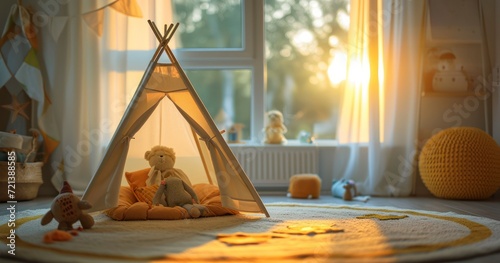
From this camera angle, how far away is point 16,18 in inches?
173

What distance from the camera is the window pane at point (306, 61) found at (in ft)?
16.0

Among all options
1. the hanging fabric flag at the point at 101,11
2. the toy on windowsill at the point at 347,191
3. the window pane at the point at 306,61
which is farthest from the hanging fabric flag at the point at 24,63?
the toy on windowsill at the point at 347,191

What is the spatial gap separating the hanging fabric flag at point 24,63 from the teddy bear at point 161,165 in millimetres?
1288

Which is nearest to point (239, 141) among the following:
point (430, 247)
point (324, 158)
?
point (324, 158)

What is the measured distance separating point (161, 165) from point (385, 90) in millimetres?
1879

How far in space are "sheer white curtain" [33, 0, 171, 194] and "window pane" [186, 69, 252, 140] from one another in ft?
1.73

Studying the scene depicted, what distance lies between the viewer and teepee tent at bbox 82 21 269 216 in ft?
9.73

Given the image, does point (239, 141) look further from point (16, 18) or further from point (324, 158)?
point (16, 18)

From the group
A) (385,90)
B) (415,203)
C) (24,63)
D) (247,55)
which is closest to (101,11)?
(24,63)

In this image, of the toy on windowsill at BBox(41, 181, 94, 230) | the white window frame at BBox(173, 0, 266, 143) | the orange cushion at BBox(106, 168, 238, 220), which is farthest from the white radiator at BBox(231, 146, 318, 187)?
the toy on windowsill at BBox(41, 181, 94, 230)

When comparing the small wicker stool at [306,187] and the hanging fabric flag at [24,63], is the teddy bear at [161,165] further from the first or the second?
the hanging fabric flag at [24,63]

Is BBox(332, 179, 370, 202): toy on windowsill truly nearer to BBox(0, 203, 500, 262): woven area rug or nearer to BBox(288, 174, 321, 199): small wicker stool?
BBox(288, 174, 321, 199): small wicker stool

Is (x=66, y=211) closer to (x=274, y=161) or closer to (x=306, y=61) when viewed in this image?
(x=274, y=161)

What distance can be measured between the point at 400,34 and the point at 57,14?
247 centimetres
